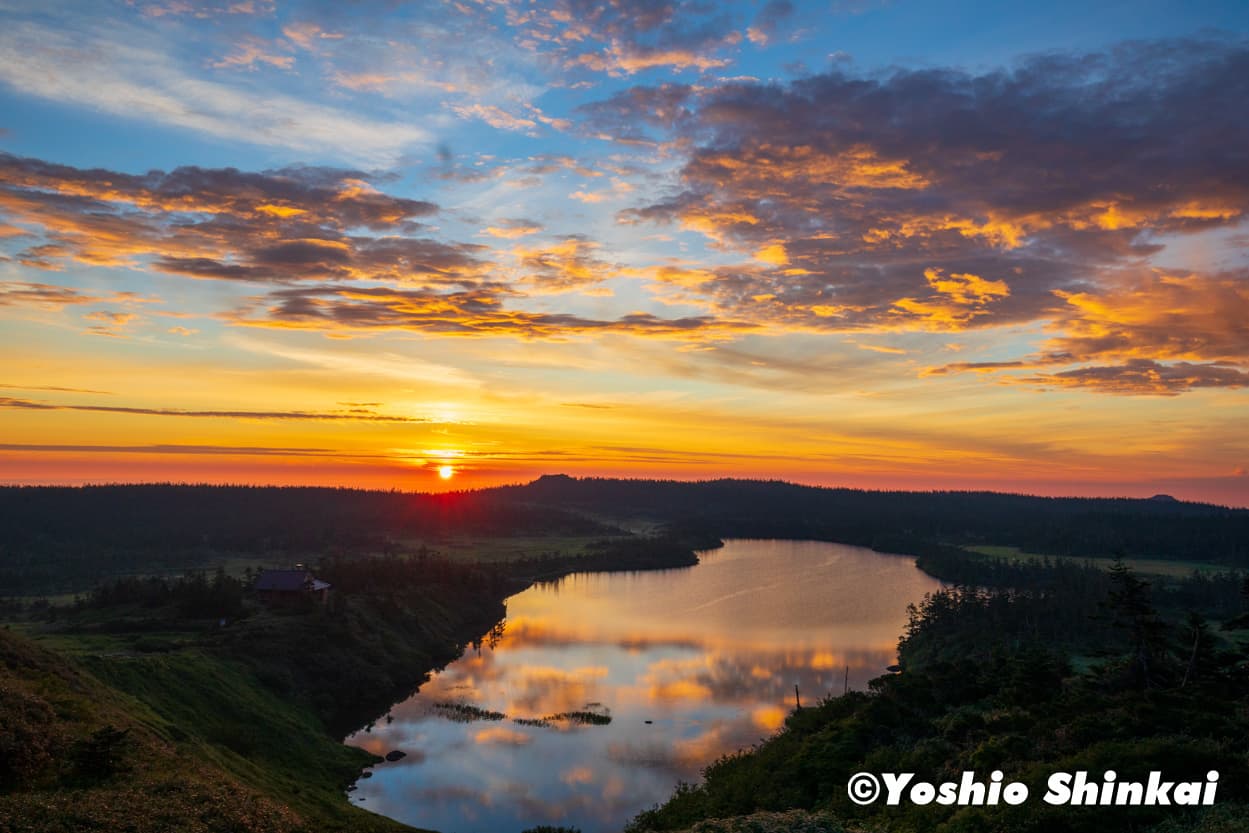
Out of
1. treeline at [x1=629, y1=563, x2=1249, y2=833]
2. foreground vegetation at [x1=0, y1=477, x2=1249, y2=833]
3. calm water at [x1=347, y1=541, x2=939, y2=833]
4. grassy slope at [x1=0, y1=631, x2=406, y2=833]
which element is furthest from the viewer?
calm water at [x1=347, y1=541, x2=939, y2=833]

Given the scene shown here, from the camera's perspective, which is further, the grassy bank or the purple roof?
the purple roof

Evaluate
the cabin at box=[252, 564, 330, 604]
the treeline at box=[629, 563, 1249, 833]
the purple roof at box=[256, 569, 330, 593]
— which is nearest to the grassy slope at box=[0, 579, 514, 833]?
the cabin at box=[252, 564, 330, 604]

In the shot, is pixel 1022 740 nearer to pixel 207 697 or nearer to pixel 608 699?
pixel 608 699

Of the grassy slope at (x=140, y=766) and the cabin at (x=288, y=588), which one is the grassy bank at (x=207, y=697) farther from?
the cabin at (x=288, y=588)

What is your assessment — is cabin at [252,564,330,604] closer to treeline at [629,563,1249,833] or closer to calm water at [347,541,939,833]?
calm water at [347,541,939,833]

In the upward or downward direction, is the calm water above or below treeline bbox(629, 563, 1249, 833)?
below

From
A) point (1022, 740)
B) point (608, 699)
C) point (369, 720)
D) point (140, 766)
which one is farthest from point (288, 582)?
point (1022, 740)
